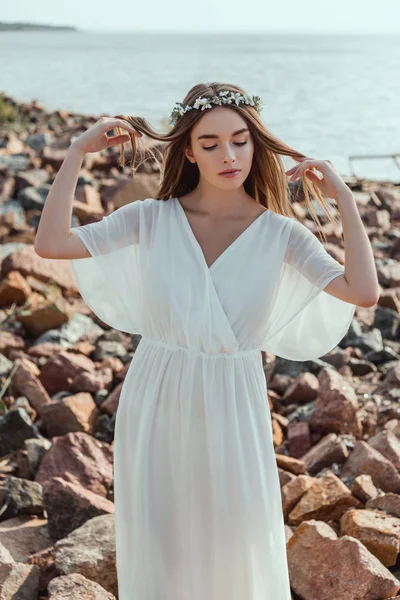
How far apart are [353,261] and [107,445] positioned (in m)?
2.21

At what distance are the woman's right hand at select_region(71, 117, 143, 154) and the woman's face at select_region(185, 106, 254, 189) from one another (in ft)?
0.74

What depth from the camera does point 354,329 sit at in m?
6.72

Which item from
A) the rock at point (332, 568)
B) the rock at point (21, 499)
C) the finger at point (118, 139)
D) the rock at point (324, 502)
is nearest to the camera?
the finger at point (118, 139)

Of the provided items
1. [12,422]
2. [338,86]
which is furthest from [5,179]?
[338,86]

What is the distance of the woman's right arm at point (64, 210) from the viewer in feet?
10.1

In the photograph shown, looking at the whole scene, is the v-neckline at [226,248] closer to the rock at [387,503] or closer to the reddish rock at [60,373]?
the rock at [387,503]

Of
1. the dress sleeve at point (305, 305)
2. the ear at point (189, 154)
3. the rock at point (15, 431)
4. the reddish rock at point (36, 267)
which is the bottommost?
the rock at point (15, 431)

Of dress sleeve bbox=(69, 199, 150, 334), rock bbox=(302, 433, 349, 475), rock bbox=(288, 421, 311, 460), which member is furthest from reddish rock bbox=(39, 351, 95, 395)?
dress sleeve bbox=(69, 199, 150, 334)

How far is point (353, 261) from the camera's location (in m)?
3.03

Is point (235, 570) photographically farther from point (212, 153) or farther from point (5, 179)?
point (5, 179)

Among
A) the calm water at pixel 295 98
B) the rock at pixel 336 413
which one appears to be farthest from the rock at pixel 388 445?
the calm water at pixel 295 98

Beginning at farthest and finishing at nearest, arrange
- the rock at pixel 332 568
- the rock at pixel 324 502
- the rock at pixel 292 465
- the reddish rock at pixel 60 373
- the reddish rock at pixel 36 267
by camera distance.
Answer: the reddish rock at pixel 36 267
the reddish rock at pixel 60 373
the rock at pixel 292 465
the rock at pixel 324 502
the rock at pixel 332 568

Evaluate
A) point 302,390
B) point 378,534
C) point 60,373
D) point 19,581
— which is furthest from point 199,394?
point 60,373

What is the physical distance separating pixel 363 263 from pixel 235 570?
3.42 ft
